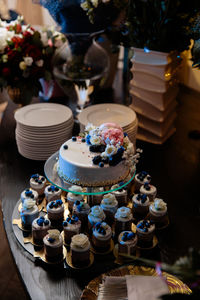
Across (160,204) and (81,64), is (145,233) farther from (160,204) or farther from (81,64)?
(81,64)

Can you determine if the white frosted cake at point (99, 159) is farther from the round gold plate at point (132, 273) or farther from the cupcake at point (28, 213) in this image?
the round gold plate at point (132, 273)

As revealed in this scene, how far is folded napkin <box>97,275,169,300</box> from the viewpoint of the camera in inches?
42.8

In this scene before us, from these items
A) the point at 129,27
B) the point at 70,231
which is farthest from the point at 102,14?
the point at 70,231

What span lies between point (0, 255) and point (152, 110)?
44.4 inches

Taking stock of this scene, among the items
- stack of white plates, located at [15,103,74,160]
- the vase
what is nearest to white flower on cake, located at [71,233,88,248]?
stack of white plates, located at [15,103,74,160]

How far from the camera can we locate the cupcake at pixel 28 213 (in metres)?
1.50

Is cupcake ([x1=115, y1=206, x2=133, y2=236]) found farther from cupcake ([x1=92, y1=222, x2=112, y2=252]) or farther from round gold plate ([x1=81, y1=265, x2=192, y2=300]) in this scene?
round gold plate ([x1=81, y1=265, x2=192, y2=300])

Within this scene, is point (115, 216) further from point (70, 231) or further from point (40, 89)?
point (40, 89)

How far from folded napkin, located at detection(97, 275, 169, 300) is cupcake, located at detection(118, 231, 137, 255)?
188 millimetres

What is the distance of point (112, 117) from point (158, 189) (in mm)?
470

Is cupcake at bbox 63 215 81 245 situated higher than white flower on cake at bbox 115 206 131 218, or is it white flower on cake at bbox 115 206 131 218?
white flower on cake at bbox 115 206 131 218

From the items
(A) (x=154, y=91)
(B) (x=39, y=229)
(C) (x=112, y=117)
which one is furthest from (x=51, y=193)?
(A) (x=154, y=91)

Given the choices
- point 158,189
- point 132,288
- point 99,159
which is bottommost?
point 158,189

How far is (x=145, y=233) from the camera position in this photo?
141 cm
